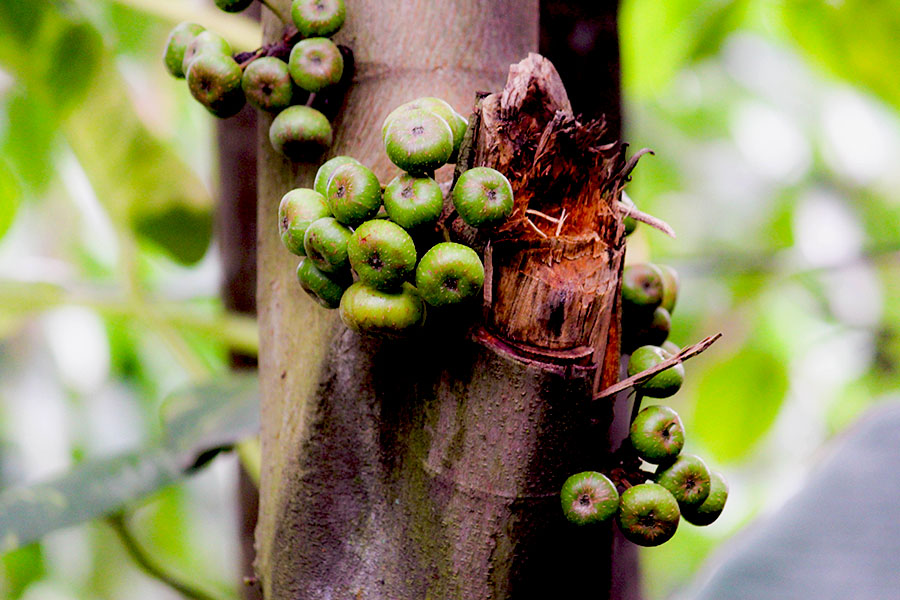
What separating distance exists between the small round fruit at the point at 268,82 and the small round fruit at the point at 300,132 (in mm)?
11

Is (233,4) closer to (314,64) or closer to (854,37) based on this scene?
(314,64)

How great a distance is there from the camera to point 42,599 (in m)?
2.43

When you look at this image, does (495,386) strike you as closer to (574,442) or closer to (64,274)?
(574,442)

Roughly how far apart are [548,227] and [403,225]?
9 cm

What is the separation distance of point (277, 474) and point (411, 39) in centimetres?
33

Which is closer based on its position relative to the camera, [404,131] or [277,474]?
[404,131]

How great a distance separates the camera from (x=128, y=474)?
102cm

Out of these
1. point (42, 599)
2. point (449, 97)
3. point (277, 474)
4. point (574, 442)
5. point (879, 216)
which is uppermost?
point (449, 97)

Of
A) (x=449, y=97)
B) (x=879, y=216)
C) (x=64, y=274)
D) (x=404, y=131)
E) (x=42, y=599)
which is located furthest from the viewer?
(x=879, y=216)

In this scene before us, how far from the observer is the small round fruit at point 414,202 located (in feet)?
1.73

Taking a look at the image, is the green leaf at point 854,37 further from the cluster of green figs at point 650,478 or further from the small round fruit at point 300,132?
the small round fruit at point 300,132

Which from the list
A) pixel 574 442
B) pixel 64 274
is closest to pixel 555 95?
pixel 574 442

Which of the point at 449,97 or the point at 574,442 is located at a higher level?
the point at 449,97

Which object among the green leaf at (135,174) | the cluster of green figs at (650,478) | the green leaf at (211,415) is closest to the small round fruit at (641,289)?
the cluster of green figs at (650,478)
